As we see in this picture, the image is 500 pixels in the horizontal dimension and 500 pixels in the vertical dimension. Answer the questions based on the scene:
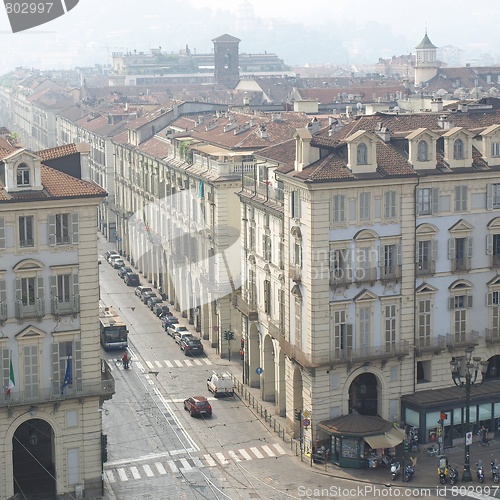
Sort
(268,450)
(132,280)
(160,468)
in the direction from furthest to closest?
(132,280), (268,450), (160,468)

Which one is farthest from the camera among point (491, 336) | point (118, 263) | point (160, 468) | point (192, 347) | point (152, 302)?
point (118, 263)

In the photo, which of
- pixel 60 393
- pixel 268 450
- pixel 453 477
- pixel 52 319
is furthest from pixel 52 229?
pixel 453 477

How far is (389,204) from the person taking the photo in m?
A: 82.5

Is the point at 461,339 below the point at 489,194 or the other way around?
below

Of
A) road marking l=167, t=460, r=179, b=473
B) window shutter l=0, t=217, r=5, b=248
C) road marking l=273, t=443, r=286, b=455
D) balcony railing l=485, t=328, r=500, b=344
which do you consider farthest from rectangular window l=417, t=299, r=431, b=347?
window shutter l=0, t=217, r=5, b=248

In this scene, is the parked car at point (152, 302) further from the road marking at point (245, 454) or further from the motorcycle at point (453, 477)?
the motorcycle at point (453, 477)

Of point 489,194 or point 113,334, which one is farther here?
point 113,334

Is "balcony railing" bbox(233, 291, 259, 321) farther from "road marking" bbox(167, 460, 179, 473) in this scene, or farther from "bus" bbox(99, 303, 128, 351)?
"road marking" bbox(167, 460, 179, 473)

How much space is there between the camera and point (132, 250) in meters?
149

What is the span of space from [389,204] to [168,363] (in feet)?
100

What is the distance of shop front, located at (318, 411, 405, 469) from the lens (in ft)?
262

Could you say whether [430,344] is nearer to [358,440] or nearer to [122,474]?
[358,440]

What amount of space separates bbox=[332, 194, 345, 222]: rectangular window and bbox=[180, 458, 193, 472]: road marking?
1861cm

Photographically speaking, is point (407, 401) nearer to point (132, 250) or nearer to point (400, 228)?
point (400, 228)
